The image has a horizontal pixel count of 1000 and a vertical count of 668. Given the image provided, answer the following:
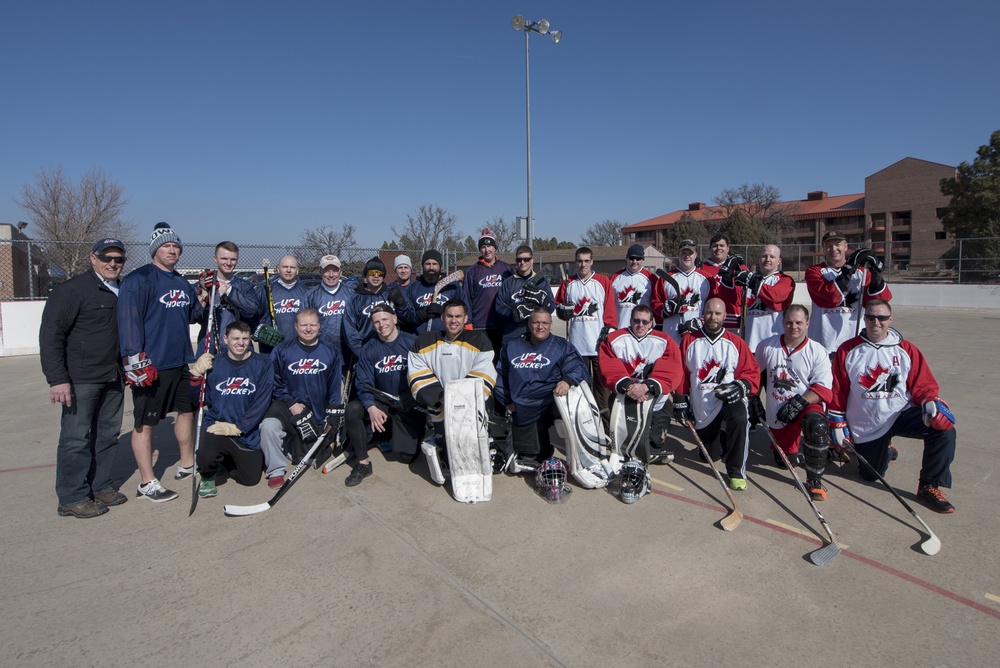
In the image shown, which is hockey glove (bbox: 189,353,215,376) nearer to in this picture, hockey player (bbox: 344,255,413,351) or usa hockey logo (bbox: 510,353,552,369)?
hockey player (bbox: 344,255,413,351)

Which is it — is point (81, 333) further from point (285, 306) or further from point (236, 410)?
point (285, 306)

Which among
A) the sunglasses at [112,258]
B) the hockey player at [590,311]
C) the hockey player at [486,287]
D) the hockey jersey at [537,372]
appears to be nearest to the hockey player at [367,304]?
the hockey player at [486,287]

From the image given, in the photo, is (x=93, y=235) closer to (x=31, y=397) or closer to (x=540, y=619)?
(x=31, y=397)

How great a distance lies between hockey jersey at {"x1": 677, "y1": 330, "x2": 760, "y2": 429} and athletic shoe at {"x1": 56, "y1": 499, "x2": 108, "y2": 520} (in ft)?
14.4

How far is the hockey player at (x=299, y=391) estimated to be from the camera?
4445 millimetres

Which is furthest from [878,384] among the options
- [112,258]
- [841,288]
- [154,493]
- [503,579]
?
[112,258]

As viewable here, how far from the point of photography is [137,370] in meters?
3.79

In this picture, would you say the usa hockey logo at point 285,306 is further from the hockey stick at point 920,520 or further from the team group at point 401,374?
the hockey stick at point 920,520

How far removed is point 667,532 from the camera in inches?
138

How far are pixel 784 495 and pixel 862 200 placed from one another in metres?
65.3

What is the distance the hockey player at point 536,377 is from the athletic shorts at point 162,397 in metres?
2.51

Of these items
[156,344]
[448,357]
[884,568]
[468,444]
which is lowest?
[884,568]

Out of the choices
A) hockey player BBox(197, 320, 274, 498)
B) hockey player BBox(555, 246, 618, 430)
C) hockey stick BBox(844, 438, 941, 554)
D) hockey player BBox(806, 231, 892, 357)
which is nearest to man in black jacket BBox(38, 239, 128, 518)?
hockey player BBox(197, 320, 274, 498)

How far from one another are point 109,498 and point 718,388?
4.56 metres
